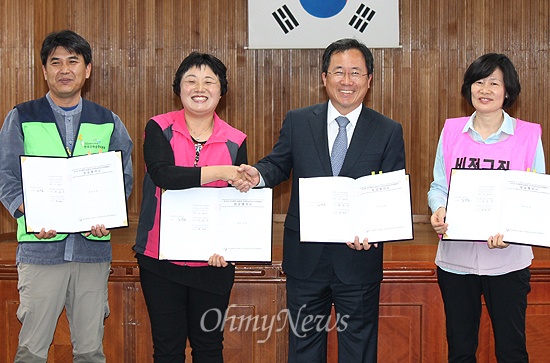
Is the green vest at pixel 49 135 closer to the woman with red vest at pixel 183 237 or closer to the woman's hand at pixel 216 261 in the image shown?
the woman with red vest at pixel 183 237

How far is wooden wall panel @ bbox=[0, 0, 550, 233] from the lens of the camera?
17.4ft

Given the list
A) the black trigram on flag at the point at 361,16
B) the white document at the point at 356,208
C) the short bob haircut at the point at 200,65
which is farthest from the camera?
the black trigram on flag at the point at 361,16

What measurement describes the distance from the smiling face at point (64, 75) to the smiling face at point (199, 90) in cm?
40

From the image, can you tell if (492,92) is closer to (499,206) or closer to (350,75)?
(499,206)

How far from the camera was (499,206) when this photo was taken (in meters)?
2.27

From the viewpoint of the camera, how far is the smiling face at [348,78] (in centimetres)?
229

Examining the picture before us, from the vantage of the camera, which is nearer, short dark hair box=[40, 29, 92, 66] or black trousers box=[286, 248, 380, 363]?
black trousers box=[286, 248, 380, 363]

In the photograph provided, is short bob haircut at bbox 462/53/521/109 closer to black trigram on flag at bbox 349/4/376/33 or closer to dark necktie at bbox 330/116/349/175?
dark necktie at bbox 330/116/349/175

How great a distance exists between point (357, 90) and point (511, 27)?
354cm

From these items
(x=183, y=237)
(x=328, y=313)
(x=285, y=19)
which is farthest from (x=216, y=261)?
(x=285, y=19)

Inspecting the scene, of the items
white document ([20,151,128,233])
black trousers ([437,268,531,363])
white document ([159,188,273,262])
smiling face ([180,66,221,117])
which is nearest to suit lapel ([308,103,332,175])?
white document ([159,188,273,262])

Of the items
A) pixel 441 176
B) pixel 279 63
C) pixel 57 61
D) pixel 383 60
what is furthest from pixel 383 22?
pixel 57 61

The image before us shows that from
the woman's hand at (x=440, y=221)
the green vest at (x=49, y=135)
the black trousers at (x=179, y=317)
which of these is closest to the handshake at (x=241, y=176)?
the black trousers at (x=179, y=317)

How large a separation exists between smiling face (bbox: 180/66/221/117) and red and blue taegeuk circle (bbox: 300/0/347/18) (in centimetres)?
306
